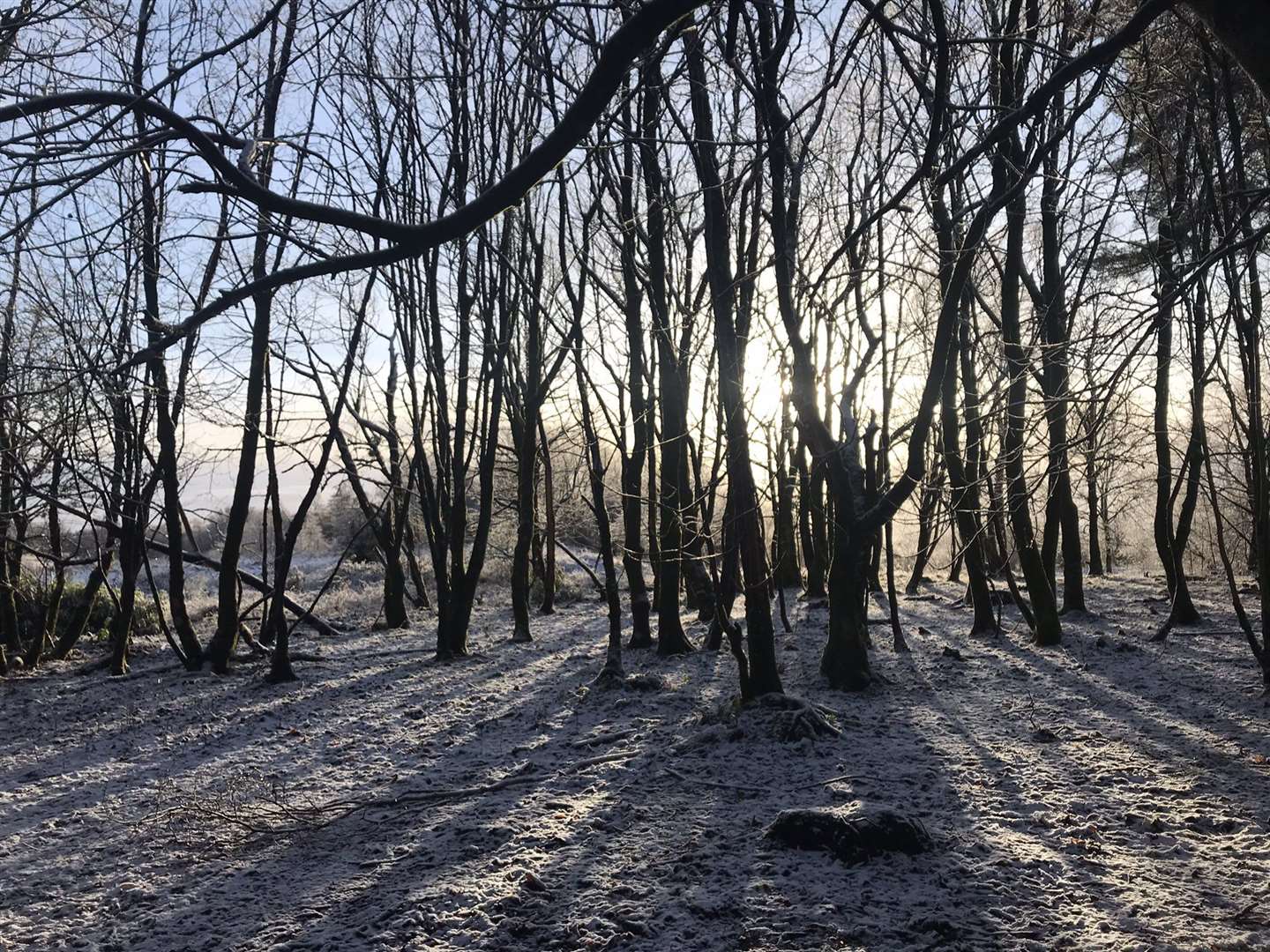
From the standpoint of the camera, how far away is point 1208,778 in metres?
4.30

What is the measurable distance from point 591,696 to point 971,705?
2899mm

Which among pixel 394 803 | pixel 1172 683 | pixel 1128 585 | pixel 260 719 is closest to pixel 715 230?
pixel 394 803

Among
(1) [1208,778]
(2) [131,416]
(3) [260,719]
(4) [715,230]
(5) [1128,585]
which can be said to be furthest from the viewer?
(5) [1128,585]

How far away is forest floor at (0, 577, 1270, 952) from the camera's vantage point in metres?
3.10

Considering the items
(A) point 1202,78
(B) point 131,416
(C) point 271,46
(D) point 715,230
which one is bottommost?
(B) point 131,416

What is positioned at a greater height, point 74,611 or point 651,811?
point 74,611

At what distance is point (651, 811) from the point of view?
425cm

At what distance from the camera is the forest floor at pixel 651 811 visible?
3096 millimetres

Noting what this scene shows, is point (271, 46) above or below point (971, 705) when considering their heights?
above

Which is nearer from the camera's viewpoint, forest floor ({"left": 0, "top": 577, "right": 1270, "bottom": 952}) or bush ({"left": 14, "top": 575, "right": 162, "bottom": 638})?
forest floor ({"left": 0, "top": 577, "right": 1270, "bottom": 952})

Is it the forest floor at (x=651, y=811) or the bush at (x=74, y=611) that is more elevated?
the bush at (x=74, y=611)

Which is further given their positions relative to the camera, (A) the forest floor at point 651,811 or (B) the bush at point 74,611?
(B) the bush at point 74,611

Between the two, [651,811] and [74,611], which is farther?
[74,611]

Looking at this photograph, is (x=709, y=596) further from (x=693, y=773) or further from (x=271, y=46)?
(x=271, y=46)
